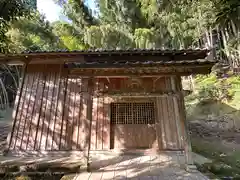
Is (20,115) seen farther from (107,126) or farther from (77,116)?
(107,126)

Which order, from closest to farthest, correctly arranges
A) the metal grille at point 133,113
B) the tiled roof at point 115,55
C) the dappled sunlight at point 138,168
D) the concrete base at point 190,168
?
the dappled sunlight at point 138,168 → the concrete base at point 190,168 → the tiled roof at point 115,55 → the metal grille at point 133,113

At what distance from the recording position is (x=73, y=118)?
5457 millimetres

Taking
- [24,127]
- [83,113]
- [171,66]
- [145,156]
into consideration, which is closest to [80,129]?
[83,113]

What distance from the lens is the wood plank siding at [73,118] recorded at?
5.29 m

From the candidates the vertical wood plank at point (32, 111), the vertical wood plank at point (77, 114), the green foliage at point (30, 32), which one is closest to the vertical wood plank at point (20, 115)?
the vertical wood plank at point (32, 111)

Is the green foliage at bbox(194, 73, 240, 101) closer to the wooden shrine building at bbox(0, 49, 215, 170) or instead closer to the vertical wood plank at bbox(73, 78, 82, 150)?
the wooden shrine building at bbox(0, 49, 215, 170)

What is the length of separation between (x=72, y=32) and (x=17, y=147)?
1292 cm

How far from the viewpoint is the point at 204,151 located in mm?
6211

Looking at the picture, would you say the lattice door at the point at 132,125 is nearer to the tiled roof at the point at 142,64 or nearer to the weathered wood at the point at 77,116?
the weathered wood at the point at 77,116

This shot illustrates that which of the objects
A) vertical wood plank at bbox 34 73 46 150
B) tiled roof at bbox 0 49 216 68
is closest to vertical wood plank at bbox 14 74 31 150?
vertical wood plank at bbox 34 73 46 150

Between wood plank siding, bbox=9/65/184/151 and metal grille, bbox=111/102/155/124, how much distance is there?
0.13 meters

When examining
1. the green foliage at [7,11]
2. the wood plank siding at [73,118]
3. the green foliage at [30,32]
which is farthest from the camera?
the green foliage at [30,32]

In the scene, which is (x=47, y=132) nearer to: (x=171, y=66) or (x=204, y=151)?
(x=171, y=66)

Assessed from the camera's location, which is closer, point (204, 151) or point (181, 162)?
point (181, 162)
